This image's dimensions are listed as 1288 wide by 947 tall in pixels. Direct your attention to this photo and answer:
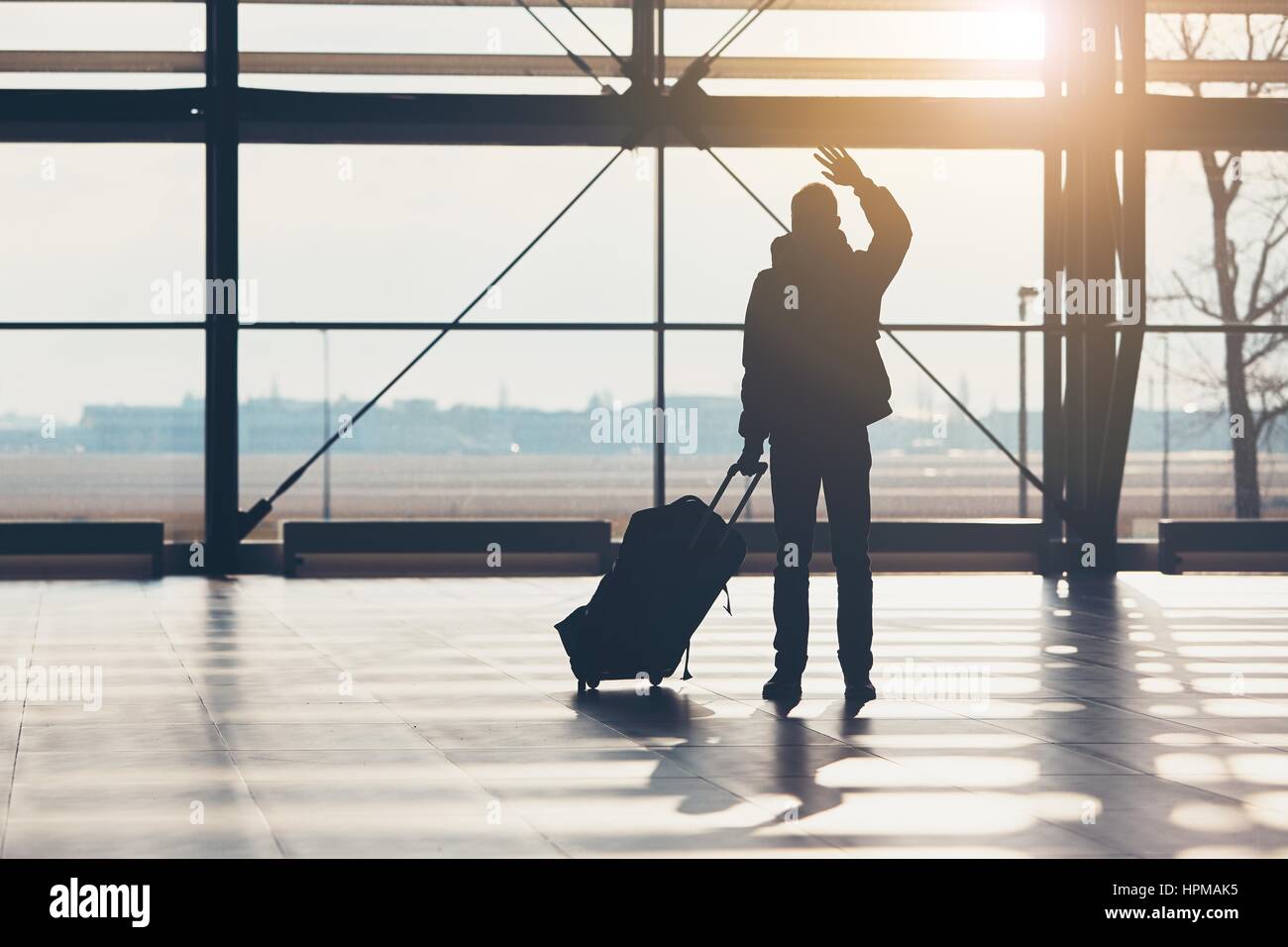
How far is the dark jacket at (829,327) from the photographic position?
21.8 ft

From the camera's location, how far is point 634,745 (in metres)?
5.59

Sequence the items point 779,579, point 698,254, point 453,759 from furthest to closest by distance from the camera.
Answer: point 698,254, point 779,579, point 453,759

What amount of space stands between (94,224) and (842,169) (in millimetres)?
29394

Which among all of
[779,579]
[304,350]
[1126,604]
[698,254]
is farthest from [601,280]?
[779,579]

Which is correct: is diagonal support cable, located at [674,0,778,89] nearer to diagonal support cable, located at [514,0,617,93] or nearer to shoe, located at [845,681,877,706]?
diagonal support cable, located at [514,0,617,93]

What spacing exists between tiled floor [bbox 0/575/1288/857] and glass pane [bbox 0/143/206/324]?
606 inches

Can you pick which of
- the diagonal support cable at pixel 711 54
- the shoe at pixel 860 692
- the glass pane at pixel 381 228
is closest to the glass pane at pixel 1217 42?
the diagonal support cable at pixel 711 54

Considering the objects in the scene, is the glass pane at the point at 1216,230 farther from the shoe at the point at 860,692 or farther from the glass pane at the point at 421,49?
the shoe at the point at 860,692

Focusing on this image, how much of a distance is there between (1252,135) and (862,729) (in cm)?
1038

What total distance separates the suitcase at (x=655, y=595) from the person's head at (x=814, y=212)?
3.13 feet

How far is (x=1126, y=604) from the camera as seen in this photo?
36.8ft

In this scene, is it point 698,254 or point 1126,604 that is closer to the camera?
point 1126,604

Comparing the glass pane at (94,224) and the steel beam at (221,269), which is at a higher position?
the glass pane at (94,224)
